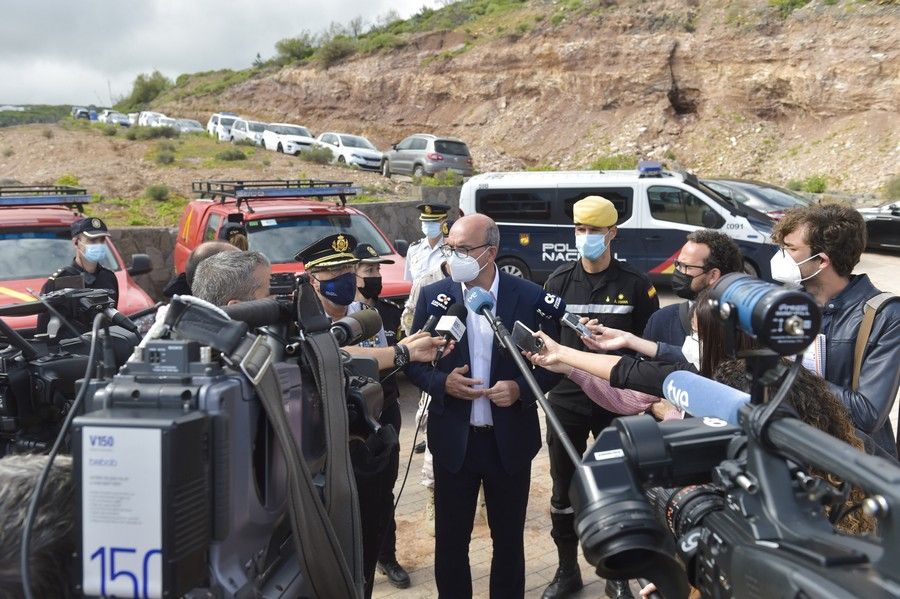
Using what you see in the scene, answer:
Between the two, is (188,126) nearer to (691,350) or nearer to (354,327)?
(691,350)

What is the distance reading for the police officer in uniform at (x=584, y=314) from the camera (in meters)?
4.13

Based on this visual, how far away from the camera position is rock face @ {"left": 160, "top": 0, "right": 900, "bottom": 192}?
28641 mm

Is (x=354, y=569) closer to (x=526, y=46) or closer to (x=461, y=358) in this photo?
(x=461, y=358)

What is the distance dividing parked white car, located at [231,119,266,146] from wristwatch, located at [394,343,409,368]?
99.2 feet

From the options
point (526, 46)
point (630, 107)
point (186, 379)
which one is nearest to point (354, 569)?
point (186, 379)

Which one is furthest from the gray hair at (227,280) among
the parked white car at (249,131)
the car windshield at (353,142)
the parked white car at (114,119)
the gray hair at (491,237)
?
the parked white car at (114,119)

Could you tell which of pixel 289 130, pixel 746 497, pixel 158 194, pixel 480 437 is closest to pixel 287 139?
pixel 289 130

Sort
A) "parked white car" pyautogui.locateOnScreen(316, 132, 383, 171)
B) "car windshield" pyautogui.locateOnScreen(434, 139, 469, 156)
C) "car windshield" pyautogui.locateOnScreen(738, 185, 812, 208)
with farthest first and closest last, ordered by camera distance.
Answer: "parked white car" pyautogui.locateOnScreen(316, 132, 383, 171) < "car windshield" pyautogui.locateOnScreen(434, 139, 469, 156) < "car windshield" pyautogui.locateOnScreen(738, 185, 812, 208)

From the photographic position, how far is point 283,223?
8906 mm

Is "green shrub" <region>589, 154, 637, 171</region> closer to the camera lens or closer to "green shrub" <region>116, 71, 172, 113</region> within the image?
the camera lens

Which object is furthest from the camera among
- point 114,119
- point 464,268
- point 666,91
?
point 114,119

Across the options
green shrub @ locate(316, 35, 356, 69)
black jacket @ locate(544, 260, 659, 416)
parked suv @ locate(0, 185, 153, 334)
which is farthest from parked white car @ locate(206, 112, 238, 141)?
black jacket @ locate(544, 260, 659, 416)

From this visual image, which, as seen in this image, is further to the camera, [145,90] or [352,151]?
[145,90]

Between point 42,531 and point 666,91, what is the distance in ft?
115
